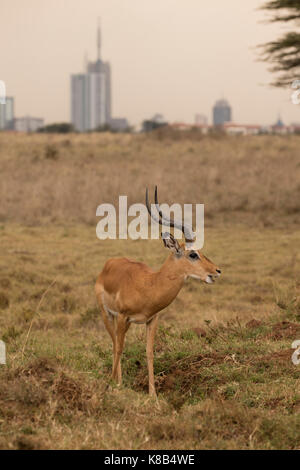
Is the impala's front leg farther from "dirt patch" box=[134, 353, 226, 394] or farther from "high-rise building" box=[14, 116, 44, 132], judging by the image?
"high-rise building" box=[14, 116, 44, 132]

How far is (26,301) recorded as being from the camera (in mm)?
9422

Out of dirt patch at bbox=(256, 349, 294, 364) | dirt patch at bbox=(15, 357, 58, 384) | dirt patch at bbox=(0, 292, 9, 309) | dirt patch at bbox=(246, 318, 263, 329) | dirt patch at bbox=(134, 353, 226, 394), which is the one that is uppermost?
dirt patch at bbox=(15, 357, 58, 384)

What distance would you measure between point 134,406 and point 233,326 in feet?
8.93

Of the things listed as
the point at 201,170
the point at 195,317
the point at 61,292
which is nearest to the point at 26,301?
the point at 61,292

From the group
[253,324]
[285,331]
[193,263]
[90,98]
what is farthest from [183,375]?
[90,98]

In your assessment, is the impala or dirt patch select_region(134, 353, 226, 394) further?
dirt patch select_region(134, 353, 226, 394)

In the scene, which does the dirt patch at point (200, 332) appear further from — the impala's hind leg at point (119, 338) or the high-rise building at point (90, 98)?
the high-rise building at point (90, 98)

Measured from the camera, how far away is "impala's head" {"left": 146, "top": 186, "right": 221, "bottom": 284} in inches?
216

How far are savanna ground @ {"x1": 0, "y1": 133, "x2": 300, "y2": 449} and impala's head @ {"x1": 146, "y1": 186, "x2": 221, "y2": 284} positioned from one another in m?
0.88

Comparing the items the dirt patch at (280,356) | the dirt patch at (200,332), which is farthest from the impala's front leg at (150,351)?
the dirt patch at (200,332)

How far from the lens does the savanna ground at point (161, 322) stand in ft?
14.6

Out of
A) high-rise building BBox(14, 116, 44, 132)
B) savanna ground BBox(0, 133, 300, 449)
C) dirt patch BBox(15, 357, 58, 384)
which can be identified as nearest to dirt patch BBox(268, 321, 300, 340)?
savanna ground BBox(0, 133, 300, 449)

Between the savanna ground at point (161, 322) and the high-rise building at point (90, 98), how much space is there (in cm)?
11040

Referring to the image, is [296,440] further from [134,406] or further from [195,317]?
[195,317]
